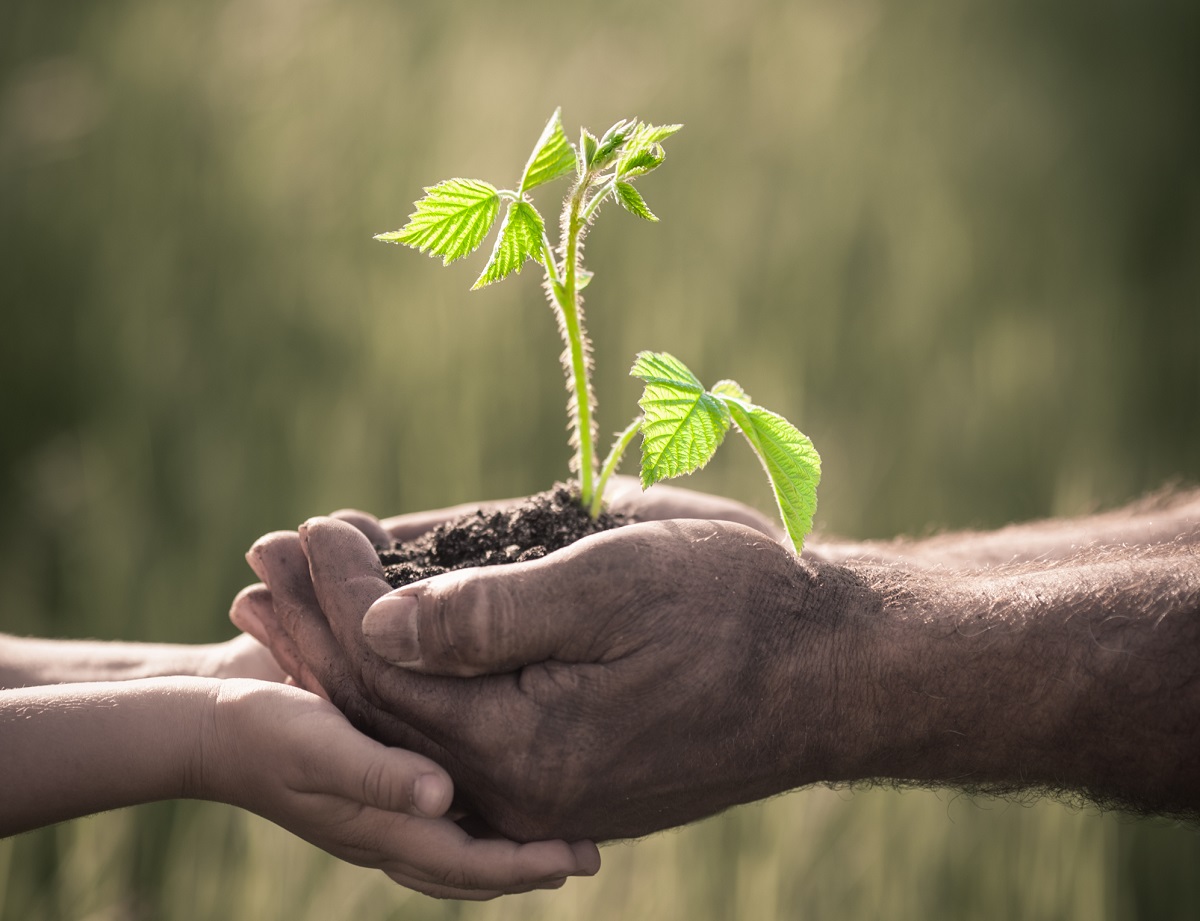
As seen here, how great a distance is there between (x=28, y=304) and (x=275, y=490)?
77 cm

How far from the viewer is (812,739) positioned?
3.53 ft

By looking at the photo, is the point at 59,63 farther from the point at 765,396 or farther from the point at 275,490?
the point at 765,396

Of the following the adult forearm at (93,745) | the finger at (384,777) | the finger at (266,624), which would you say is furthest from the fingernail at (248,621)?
the finger at (384,777)

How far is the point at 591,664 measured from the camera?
981mm

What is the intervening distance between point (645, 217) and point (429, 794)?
0.57 meters

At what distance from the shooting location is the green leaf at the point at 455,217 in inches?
39.4

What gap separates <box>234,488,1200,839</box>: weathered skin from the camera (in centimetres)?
97

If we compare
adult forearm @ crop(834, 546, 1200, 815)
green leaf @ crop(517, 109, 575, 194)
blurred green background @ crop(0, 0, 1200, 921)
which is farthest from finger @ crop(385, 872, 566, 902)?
green leaf @ crop(517, 109, 575, 194)

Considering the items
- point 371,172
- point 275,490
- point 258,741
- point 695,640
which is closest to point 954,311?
point 371,172

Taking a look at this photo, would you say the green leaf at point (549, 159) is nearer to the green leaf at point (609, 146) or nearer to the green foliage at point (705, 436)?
the green leaf at point (609, 146)

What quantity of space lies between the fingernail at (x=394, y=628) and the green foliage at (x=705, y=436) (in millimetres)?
253

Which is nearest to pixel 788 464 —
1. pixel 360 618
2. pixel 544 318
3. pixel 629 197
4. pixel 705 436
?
pixel 705 436

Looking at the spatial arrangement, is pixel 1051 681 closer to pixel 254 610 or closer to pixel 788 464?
pixel 788 464

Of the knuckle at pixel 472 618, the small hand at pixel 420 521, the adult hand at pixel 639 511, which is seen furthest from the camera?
the adult hand at pixel 639 511
